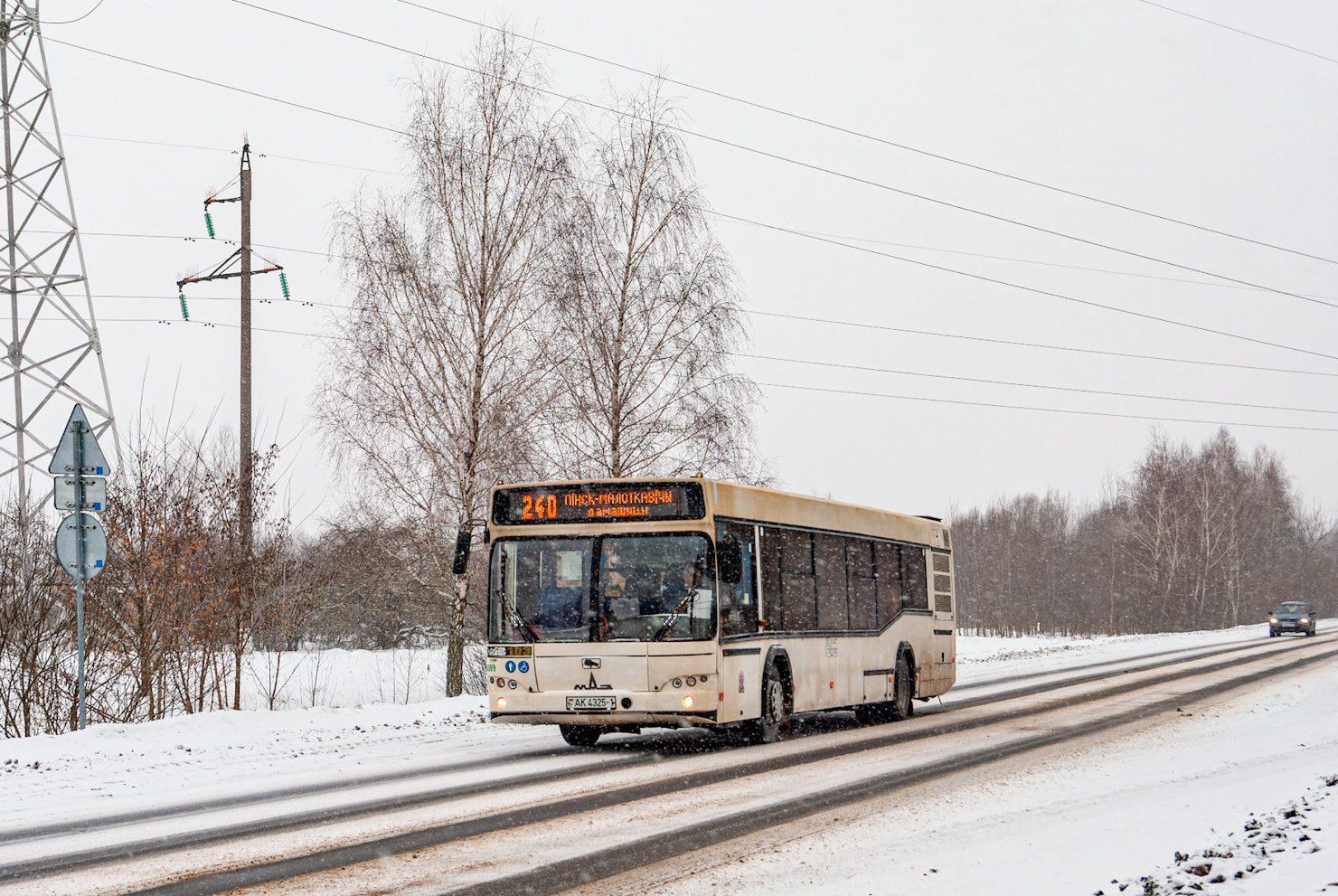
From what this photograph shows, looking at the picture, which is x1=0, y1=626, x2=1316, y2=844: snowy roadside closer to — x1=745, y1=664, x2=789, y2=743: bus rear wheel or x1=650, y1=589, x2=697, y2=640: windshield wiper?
x1=650, y1=589, x2=697, y2=640: windshield wiper

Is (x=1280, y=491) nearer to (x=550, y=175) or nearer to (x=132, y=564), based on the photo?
(x=550, y=175)

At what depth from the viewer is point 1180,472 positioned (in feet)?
304

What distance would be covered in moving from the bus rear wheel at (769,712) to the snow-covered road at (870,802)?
63.2 inches

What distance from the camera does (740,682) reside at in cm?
1469

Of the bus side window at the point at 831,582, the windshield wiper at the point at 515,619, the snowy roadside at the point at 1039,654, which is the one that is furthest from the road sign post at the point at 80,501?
the snowy roadside at the point at 1039,654

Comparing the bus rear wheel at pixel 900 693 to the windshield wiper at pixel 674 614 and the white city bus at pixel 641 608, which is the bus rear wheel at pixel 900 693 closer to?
the white city bus at pixel 641 608

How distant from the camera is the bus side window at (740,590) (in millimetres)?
14500

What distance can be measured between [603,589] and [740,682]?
1.88 metres

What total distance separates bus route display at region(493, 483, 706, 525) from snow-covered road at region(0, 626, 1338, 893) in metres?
A: 2.65

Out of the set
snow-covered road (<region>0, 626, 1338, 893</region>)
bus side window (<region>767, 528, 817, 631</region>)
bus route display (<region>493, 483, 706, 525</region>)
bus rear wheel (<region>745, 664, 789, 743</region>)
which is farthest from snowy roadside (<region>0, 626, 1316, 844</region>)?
bus side window (<region>767, 528, 817, 631</region>)

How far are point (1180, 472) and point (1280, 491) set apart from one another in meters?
31.5

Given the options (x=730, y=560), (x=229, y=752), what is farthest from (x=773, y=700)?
(x=229, y=752)

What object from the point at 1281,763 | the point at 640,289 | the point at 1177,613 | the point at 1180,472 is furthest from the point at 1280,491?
the point at 1281,763

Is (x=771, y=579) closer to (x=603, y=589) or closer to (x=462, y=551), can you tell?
(x=603, y=589)
